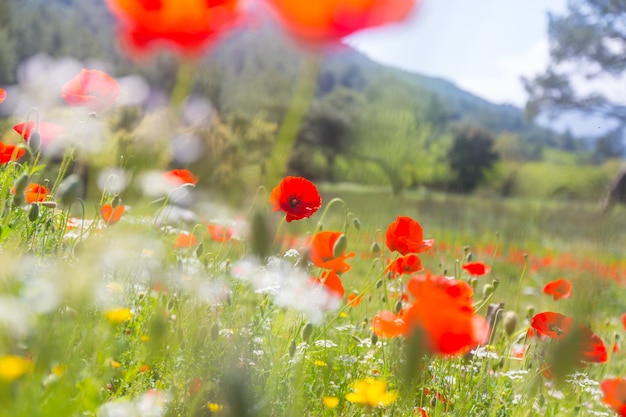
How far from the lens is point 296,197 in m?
1.27

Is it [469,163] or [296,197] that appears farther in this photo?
[469,163]

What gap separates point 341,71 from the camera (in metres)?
0.61

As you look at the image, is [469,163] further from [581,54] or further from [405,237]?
[581,54]

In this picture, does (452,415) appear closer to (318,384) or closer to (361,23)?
(318,384)

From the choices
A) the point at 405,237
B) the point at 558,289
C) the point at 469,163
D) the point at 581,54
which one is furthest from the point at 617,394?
the point at 581,54

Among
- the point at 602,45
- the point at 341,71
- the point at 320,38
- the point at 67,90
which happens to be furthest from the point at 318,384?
the point at 602,45

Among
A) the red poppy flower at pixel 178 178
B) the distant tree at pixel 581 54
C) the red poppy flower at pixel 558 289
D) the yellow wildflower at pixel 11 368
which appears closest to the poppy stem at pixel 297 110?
the yellow wildflower at pixel 11 368

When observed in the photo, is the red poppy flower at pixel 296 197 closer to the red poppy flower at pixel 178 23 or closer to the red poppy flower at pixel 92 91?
the red poppy flower at pixel 92 91

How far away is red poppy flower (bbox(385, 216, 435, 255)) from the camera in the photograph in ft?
3.87

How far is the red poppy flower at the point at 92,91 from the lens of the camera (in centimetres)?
106

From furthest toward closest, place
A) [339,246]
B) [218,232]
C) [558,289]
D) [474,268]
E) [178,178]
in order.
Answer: [218,232] < [558,289] < [474,268] < [178,178] < [339,246]

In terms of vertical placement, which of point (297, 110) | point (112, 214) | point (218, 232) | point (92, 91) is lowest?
point (218, 232)

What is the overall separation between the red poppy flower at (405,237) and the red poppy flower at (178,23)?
828 millimetres

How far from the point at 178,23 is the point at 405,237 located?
87 centimetres
